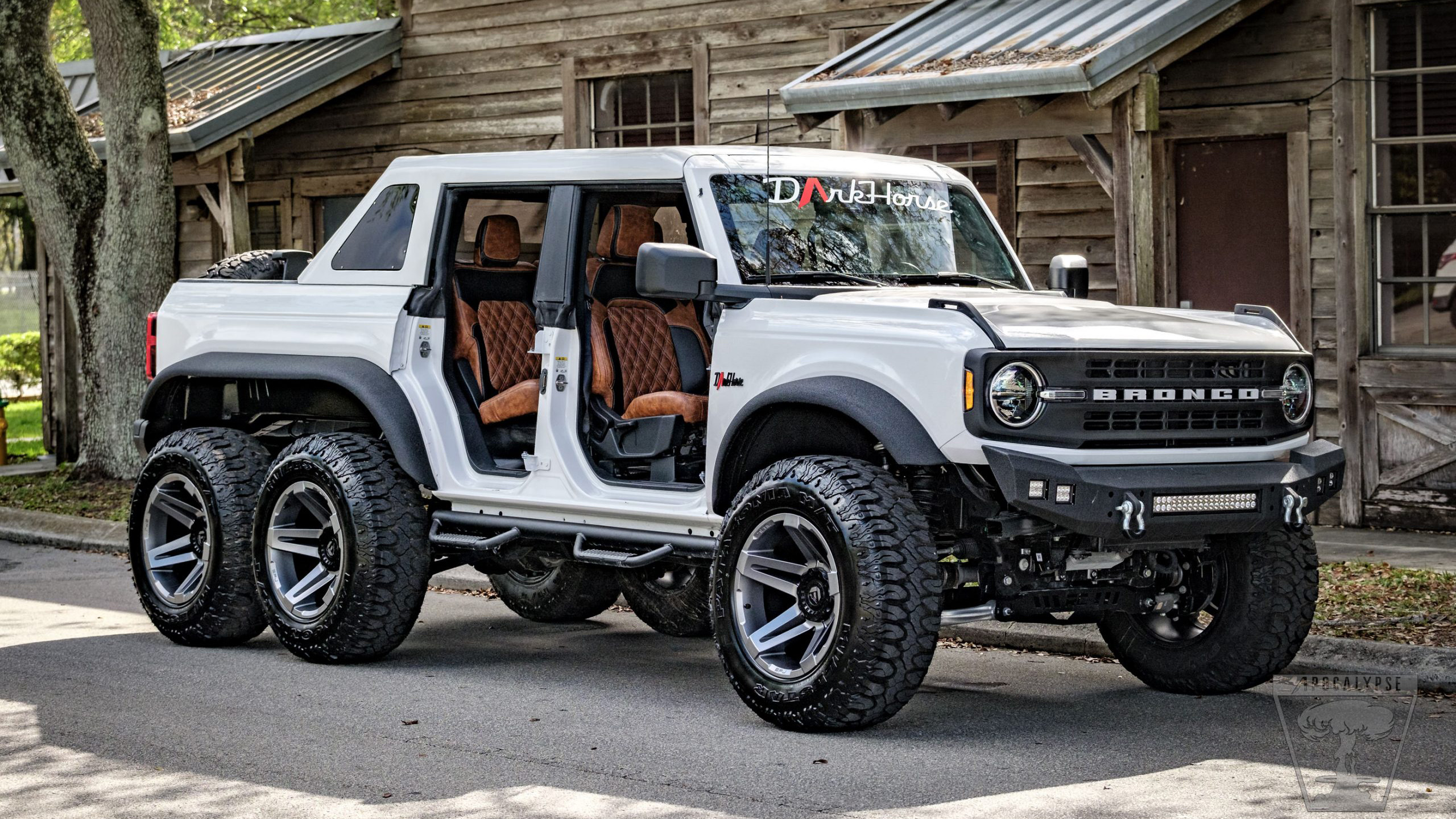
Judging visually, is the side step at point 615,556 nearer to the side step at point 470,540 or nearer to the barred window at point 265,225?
the side step at point 470,540

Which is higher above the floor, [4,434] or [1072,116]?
[1072,116]

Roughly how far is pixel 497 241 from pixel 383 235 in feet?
1.71

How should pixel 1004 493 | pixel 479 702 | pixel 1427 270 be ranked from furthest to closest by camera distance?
pixel 1427 270, pixel 479 702, pixel 1004 493

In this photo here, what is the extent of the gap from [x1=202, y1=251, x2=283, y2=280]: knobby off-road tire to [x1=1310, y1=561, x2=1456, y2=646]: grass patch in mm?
5263

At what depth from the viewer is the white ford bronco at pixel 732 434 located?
22.1 ft

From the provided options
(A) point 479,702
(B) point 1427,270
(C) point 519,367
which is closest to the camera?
(A) point 479,702

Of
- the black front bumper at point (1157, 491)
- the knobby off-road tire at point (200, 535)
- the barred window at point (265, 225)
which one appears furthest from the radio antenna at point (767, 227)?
the barred window at point (265, 225)

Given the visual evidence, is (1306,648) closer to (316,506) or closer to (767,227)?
(767,227)

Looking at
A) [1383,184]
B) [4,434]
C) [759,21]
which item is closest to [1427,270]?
[1383,184]

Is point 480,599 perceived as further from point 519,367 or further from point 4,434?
point 4,434

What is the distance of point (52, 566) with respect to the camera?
41.5ft

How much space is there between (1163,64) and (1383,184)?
1921 millimetres

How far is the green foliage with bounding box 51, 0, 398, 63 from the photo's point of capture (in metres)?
32.9

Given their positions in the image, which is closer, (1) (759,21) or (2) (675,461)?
(2) (675,461)
